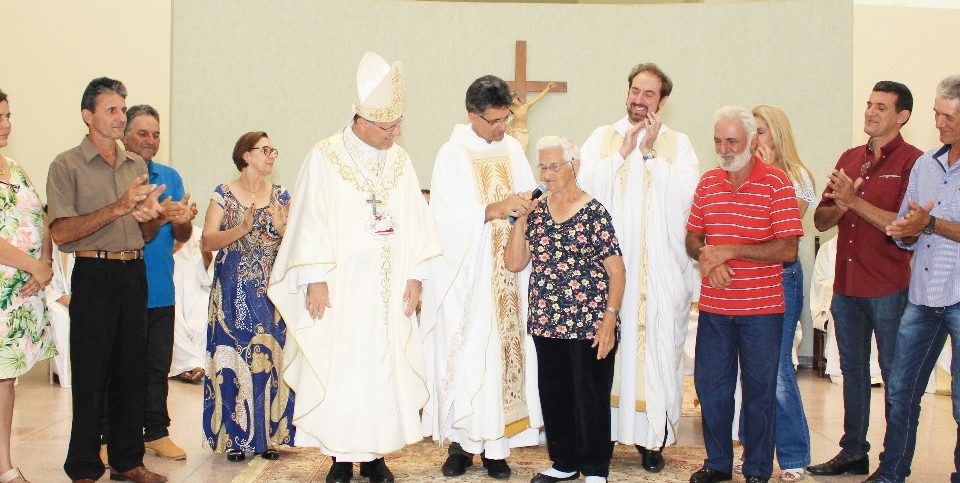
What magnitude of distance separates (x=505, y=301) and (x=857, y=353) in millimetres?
1784

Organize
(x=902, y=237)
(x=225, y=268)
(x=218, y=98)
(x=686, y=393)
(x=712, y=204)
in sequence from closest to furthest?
(x=902, y=237), (x=712, y=204), (x=225, y=268), (x=686, y=393), (x=218, y=98)

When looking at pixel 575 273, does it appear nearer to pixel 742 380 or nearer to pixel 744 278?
pixel 744 278

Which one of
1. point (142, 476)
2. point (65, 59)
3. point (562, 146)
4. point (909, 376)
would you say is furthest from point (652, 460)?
A: point (65, 59)

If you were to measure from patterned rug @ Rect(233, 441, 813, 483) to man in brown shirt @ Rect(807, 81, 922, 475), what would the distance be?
17.4 inches

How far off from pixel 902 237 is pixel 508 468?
2169 mm

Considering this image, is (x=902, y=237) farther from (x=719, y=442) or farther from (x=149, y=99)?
(x=149, y=99)

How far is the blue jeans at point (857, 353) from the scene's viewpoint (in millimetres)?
4832

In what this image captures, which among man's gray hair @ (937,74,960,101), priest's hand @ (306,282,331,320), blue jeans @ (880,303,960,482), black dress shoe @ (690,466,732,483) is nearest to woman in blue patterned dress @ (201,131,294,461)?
priest's hand @ (306,282,331,320)

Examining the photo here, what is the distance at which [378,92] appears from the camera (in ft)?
15.1

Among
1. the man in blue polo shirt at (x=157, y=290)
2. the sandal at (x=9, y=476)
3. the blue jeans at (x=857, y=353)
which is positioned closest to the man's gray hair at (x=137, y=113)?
the man in blue polo shirt at (x=157, y=290)

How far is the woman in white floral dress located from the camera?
4266mm

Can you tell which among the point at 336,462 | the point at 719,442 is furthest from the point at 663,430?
the point at 336,462

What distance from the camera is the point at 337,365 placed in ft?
15.3

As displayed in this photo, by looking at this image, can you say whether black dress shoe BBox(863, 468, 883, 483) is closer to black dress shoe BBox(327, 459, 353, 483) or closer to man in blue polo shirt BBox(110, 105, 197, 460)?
black dress shoe BBox(327, 459, 353, 483)
